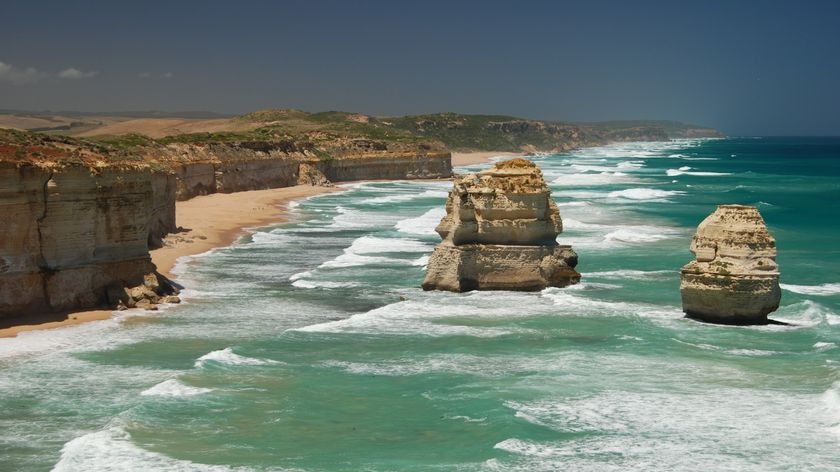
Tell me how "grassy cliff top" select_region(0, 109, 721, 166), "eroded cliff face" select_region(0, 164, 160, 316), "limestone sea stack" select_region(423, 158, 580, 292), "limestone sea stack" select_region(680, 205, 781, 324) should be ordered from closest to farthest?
"limestone sea stack" select_region(680, 205, 781, 324) → "eroded cliff face" select_region(0, 164, 160, 316) → "grassy cliff top" select_region(0, 109, 721, 166) → "limestone sea stack" select_region(423, 158, 580, 292)

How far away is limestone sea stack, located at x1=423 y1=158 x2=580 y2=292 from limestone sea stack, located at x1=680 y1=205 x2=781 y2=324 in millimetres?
5318

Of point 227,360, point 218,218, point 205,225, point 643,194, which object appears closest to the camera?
point 227,360

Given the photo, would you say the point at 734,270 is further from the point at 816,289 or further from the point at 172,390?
the point at 172,390

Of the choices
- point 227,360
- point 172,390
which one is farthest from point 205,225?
point 172,390

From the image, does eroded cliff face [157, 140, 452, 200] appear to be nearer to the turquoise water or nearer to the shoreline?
the shoreline

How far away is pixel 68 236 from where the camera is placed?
23422mm

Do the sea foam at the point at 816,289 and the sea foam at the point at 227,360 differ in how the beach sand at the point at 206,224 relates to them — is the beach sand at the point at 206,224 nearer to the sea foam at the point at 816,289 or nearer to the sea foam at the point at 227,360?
the sea foam at the point at 227,360

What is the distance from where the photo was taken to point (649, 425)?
15.4 m

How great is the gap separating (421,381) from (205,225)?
29.0m

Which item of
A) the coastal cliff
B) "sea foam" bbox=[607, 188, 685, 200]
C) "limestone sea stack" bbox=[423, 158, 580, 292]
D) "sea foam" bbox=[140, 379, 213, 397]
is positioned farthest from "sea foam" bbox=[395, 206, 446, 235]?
"sea foam" bbox=[140, 379, 213, 397]

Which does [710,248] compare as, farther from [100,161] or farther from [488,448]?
[100,161]

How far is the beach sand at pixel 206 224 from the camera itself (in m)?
22.7

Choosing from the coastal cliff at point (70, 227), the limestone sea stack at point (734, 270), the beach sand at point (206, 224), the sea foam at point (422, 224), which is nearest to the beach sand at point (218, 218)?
the beach sand at point (206, 224)

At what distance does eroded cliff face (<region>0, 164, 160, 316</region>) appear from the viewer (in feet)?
72.9
